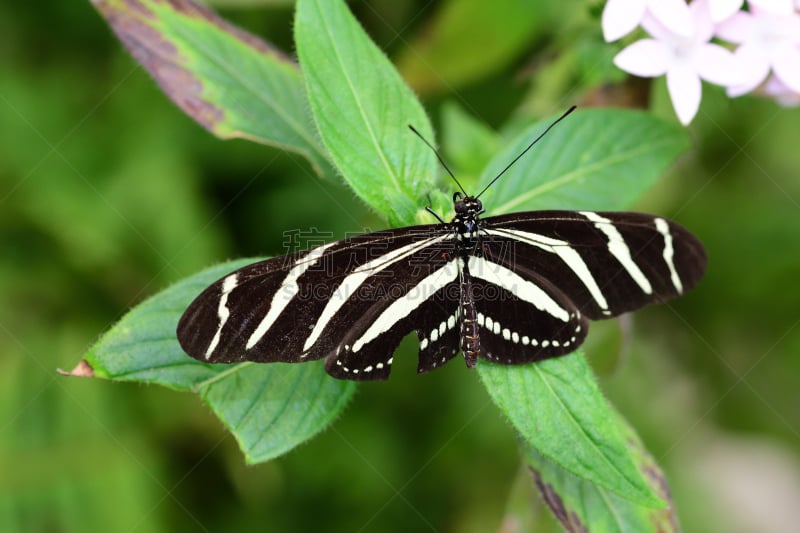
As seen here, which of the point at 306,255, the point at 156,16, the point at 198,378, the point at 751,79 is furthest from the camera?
the point at 156,16

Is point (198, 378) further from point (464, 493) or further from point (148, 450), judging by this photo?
point (464, 493)

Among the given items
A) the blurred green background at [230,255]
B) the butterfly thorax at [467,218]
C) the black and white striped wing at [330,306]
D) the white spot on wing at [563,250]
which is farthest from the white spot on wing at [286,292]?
the blurred green background at [230,255]

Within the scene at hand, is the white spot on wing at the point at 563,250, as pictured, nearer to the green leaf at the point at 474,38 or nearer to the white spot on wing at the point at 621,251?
the white spot on wing at the point at 621,251

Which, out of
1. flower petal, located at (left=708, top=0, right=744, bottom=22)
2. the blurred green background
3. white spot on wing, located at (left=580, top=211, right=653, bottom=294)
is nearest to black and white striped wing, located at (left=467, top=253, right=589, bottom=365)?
white spot on wing, located at (left=580, top=211, right=653, bottom=294)

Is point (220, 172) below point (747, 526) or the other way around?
below

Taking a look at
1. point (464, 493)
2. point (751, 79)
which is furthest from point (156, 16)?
point (464, 493)

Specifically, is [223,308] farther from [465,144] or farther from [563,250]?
[465,144]

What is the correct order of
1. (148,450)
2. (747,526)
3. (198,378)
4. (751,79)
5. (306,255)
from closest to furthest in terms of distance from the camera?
(306,255), (198,378), (751,79), (148,450), (747,526)
